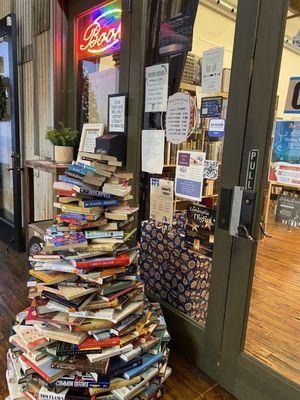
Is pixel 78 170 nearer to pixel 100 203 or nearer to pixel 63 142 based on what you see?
pixel 100 203

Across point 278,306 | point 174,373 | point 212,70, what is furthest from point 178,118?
point 278,306

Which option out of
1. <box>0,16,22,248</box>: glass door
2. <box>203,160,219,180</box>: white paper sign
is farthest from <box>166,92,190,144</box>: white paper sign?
<box>0,16,22,248</box>: glass door

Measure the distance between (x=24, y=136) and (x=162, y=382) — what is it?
9.25ft

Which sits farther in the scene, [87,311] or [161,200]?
[161,200]

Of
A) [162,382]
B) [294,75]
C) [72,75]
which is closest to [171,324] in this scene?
[162,382]

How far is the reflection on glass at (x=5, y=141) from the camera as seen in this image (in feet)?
11.4

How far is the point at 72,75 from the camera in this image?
2773 millimetres

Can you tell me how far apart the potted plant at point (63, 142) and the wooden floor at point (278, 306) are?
171 centimetres

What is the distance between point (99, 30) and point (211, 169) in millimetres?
1576

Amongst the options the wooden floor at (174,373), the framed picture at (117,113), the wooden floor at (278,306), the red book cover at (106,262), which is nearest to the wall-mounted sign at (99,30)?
the framed picture at (117,113)

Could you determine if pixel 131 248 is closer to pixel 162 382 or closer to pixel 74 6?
pixel 162 382

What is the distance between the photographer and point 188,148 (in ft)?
5.92

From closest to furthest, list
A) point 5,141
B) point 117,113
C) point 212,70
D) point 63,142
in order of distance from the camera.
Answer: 1. point 212,70
2. point 117,113
3. point 63,142
4. point 5,141

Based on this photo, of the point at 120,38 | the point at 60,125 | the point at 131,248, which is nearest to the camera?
the point at 131,248
